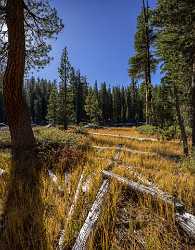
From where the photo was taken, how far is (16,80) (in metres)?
9.03

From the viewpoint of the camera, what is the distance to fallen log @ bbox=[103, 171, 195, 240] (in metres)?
3.89

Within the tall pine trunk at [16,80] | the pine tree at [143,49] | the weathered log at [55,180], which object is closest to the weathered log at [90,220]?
the weathered log at [55,180]

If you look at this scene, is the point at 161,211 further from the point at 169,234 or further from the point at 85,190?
the point at 85,190

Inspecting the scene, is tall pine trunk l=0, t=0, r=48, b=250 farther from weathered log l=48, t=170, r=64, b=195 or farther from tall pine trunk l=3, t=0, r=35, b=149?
weathered log l=48, t=170, r=64, b=195

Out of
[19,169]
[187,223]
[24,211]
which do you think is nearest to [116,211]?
[187,223]

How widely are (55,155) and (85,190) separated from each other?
10.1ft

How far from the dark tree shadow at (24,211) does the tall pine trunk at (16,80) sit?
179 cm

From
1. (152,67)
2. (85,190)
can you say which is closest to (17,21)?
(85,190)

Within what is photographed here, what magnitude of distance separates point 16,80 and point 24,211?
5133 mm

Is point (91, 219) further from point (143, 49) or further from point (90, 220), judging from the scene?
point (143, 49)

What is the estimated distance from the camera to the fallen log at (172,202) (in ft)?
12.8

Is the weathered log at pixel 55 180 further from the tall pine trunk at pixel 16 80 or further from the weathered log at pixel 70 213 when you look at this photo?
the tall pine trunk at pixel 16 80

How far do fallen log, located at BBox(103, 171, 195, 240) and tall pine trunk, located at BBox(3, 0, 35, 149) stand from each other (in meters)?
4.32

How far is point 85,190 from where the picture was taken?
Result: 530 cm
